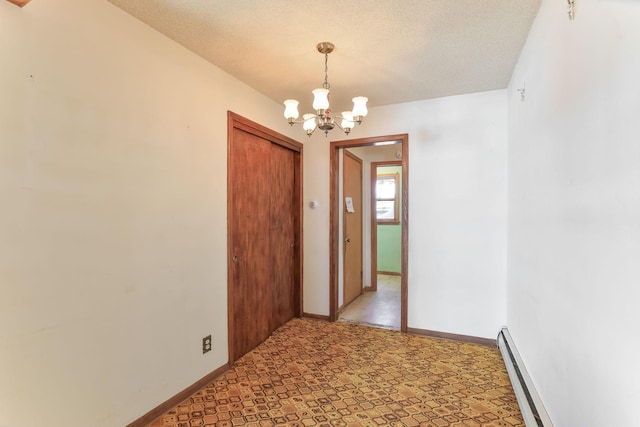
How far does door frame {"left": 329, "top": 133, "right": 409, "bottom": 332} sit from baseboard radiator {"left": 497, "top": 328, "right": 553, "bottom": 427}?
3.37 feet

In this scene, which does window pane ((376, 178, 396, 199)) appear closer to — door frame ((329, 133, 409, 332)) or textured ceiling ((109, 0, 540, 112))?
door frame ((329, 133, 409, 332))

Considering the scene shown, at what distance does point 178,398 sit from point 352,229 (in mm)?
2939

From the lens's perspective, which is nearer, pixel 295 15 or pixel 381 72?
pixel 295 15

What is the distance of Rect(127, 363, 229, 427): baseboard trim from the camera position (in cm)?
194

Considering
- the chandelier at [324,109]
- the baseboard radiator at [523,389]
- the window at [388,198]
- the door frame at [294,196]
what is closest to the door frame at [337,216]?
the door frame at [294,196]

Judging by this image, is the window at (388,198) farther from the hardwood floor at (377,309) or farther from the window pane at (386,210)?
the hardwood floor at (377,309)

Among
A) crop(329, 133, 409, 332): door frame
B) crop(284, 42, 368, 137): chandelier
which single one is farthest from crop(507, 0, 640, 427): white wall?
crop(329, 133, 409, 332): door frame

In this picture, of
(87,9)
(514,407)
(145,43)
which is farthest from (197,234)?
(514,407)

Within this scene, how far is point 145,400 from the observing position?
196 centimetres

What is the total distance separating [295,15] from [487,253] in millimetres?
2677

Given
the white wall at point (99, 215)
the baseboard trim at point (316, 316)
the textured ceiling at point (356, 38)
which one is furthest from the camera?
the baseboard trim at point (316, 316)

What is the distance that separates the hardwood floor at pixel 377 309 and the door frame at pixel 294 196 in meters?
0.72

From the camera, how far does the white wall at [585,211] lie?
38.8 inches

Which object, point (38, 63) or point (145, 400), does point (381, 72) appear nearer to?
point (38, 63)
